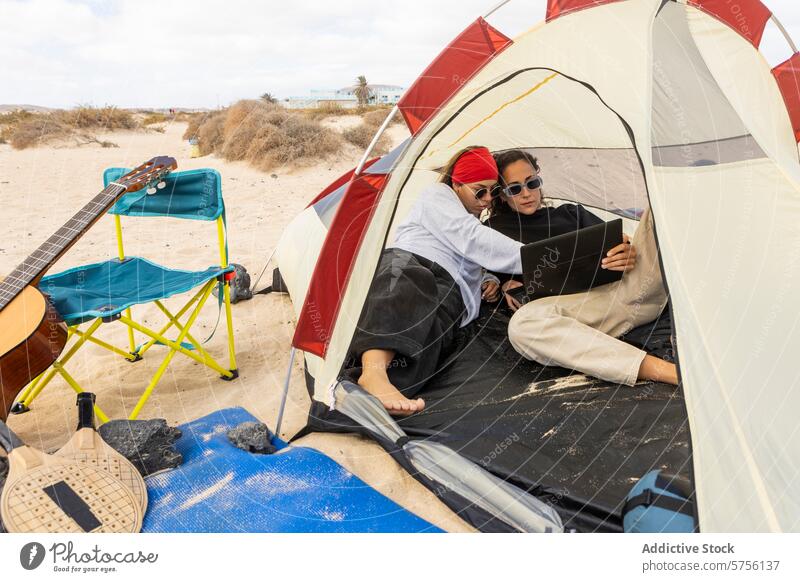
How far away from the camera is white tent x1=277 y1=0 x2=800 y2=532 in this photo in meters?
1.38

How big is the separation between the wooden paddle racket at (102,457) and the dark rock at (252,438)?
1.26 feet

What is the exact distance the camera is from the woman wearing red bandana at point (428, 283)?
7.89ft

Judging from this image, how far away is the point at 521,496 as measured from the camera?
1.81m

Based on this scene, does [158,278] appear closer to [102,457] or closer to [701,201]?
[102,457]

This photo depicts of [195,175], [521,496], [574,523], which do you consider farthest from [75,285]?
[574,523]

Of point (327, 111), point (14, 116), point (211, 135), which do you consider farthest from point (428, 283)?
point (14, 116)

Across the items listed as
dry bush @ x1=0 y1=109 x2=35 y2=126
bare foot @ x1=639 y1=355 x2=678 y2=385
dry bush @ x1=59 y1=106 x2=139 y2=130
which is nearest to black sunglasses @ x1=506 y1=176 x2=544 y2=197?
bare foot @ x1=639 y1=355 x2=678 y2=385

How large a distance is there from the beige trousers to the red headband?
0.65m

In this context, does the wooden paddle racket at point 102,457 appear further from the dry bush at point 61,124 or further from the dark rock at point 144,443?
the dry bush at point 61,124

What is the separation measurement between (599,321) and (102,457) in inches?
79.2

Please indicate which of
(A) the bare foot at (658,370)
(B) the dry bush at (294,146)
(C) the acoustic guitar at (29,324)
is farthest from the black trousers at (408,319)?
(B) the dry bush at (294,146)

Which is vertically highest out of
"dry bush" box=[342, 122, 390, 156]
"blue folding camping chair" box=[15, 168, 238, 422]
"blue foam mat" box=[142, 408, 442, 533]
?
"dry bush" box=[342, 122, 390, 156]

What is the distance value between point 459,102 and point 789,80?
1.86 meters

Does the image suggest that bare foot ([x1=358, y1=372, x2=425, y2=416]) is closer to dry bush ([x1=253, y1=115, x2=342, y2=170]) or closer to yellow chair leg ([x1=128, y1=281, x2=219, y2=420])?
yellow chair leg ([x1=128, y1=281, x2=219, y2=420])
